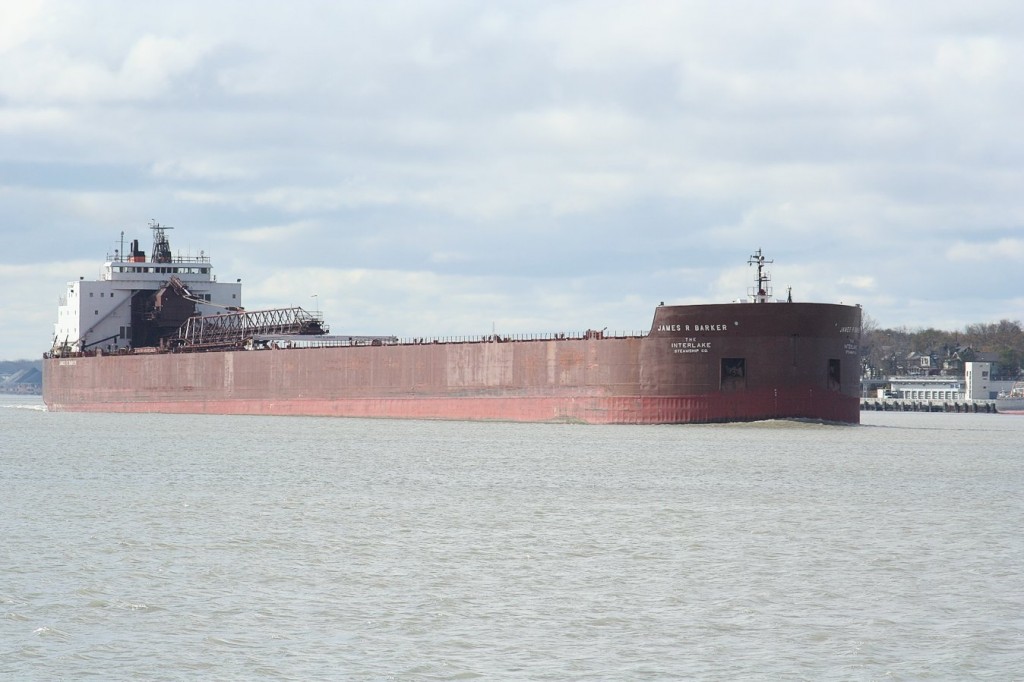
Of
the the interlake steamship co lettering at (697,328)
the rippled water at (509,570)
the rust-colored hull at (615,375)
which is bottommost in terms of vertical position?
the rippled water at (509,570)

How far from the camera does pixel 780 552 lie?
16578mm

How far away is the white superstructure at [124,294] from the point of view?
201 feet

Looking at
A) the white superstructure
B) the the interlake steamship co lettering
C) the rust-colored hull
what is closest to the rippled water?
the rust-colored hull

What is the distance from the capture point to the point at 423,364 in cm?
4512

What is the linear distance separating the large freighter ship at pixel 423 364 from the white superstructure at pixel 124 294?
0.06 meters

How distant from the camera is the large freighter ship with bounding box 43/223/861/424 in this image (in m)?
37.8

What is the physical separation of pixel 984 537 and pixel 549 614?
7.89m

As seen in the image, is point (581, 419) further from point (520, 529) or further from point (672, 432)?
point (520, 529)

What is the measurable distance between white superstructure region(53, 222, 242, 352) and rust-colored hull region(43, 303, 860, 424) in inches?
479

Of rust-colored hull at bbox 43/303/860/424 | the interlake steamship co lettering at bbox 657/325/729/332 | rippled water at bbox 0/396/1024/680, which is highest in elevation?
the interlake steamship co lettering at bbox 657/325/729/332

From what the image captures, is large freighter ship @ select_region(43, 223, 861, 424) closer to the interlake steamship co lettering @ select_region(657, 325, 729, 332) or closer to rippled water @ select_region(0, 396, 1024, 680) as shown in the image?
the interlake steamship co lettering @ select_region(657, 325, 729, 332)

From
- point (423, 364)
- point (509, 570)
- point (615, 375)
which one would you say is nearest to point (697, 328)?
point (615, 375)

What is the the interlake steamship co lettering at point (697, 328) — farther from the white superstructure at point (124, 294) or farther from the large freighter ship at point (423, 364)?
the white superstructure at point (124, 294)

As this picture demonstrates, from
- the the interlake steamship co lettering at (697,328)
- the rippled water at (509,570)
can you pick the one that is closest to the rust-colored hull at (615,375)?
the the interlake steamship co lettering at (697,328)
